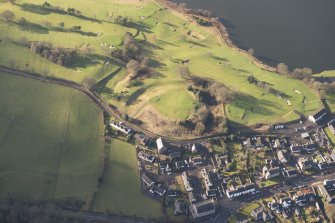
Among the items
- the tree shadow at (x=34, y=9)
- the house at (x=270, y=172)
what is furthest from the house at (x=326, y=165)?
the tree shadow at (x=34, y=9)

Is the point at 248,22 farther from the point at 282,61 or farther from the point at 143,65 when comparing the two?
the point at 143,65

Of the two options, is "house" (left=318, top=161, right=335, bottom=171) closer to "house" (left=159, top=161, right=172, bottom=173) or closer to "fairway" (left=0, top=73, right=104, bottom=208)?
"house" (left=159, top=161, right=172, bottom=173)

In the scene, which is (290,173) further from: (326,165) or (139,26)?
(139,26)

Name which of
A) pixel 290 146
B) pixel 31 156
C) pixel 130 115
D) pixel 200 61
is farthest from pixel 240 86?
pixel 31 156

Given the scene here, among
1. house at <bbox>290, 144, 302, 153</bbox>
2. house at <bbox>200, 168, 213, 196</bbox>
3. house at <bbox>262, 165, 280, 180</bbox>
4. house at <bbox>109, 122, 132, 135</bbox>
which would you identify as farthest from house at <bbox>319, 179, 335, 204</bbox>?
house at <bbox>109, 122, 132, 135</bbox>

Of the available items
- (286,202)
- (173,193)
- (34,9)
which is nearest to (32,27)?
(34,9)

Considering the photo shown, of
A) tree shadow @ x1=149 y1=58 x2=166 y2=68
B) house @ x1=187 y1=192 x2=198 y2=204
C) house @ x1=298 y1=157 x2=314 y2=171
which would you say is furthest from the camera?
tree shadow @ x1=149 y1=58 x2=166 y2=68
